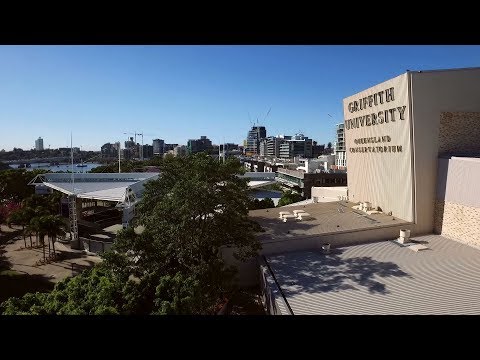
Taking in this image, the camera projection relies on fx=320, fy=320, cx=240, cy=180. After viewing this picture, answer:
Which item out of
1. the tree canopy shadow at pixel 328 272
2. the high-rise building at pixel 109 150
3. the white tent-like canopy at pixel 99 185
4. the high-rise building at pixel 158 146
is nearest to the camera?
the tree canopy shadow at pixel 328 272

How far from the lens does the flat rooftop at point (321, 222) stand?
51.0 ft

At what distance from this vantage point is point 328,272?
12.4 meters

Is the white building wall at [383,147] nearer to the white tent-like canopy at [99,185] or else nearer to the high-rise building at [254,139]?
the white tent-like canopy at [99,185]

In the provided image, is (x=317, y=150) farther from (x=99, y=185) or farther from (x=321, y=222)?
(x=321, y=222)

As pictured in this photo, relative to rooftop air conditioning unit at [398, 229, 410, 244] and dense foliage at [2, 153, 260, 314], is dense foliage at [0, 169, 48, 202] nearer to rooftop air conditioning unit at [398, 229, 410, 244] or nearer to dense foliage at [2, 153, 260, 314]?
dense foliage at [2, 153, 260, 314]

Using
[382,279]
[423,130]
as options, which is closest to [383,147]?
[423,130]

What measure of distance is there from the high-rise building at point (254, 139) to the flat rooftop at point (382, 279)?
131365 millimetres

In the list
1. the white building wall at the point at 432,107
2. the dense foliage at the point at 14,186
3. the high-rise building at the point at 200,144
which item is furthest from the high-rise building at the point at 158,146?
the white building wall at the point at 432,107

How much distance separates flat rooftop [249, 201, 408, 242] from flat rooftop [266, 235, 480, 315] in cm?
108

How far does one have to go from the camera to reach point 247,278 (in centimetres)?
1466
